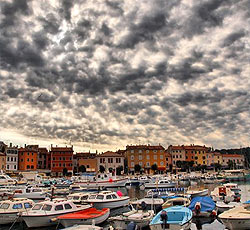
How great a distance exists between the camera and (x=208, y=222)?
86.6ft

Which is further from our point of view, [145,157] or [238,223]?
[145,157]

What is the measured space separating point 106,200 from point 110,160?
276 ft

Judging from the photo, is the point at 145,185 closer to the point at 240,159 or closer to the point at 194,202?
the point at 194,202

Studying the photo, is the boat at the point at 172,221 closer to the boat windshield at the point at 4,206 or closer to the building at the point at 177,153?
the boat windshield at the point at 4,206

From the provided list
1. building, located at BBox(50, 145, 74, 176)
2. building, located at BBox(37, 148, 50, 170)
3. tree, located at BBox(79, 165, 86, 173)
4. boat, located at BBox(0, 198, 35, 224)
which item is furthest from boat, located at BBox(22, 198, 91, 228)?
building, located at BBox(37, 148, 50, 170)

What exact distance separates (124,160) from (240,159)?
7004 centimetres

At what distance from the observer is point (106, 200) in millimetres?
33688

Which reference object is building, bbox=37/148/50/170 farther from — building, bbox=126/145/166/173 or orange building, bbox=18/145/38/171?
building, bbox=126/145/166/173

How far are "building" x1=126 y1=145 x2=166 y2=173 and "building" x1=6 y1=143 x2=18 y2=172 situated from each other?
42.8 metres

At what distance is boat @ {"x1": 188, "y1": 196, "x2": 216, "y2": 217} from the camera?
26.3m

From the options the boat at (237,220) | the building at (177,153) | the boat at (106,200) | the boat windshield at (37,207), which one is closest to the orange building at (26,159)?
the building at (177,153)

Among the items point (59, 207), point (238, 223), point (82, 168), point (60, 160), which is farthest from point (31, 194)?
point (60, 160)

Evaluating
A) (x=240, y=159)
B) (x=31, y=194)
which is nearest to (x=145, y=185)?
(x=31, y=194)

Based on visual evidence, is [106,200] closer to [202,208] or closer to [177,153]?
[202,208]
